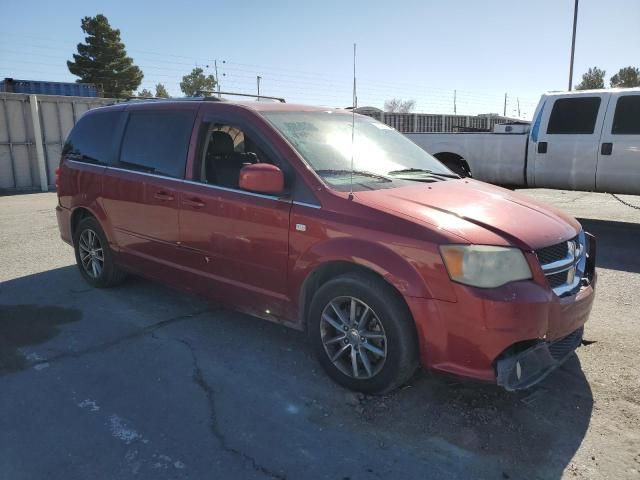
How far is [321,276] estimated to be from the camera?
3.40m

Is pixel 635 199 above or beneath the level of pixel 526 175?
beneath

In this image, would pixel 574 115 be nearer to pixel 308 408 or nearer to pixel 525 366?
pixel 525 366

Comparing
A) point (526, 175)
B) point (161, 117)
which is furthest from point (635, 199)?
point (161, 117)

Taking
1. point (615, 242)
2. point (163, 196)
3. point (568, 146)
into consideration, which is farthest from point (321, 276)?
point (568, 146)

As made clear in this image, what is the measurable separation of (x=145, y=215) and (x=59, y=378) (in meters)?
1.56

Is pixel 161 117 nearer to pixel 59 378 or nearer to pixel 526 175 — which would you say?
pixel 59 378

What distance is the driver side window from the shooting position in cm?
403

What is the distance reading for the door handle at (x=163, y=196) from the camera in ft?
14.1

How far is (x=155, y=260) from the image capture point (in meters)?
4.59

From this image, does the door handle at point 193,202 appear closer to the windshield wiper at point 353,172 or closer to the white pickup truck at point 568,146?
the windshield wiper at point 353,172

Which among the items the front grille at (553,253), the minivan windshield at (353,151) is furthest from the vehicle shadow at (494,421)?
the minivan windshield at (353,151)

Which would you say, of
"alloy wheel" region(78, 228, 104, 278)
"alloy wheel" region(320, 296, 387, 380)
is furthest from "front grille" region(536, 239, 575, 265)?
"alloy wheel" region(78, 228, 104, 278)

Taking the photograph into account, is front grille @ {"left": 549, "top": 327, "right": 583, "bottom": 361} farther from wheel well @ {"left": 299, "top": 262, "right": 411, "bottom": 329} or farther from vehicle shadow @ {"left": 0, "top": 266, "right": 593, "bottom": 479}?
wheel well @ {"left": 299, "top": 262, "right": 411, "bottom": 329}

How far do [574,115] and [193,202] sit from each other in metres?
6.88
